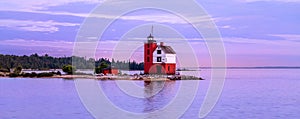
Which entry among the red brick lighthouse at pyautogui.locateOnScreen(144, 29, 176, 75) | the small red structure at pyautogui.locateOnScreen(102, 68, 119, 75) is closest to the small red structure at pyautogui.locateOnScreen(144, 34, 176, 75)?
the red brick lighthouse at pyautogui.locateOnScreen(144, 29, 176, 75)

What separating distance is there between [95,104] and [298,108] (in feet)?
34.1

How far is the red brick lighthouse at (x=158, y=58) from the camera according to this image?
49625mm

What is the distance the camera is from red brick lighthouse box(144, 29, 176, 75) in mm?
49625

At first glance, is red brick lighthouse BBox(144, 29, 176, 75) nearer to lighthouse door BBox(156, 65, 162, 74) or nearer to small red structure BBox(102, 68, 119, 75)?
lighthouse door BBox(156, 65, 162, 74)

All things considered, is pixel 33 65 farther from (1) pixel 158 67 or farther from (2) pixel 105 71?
(1) pixel 158 67

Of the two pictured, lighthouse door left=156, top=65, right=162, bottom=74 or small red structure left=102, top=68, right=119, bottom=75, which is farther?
small red structure left=102, top=68, right=119, bottom=75

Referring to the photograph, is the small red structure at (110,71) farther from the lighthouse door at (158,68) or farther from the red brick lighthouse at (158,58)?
the lighthouse door at (158,68)

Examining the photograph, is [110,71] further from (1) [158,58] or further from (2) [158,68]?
(1) [158,58]

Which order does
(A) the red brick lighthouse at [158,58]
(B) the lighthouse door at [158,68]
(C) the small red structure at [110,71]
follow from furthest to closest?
(C) the small red structure at [110,71], (B) the lighthouse door at [158,68], (A) the red brick lighthouse at [158,58]

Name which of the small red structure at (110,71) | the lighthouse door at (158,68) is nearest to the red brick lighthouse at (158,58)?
the lighthouse door at (158,68)

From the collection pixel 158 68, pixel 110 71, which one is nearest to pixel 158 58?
pixel 158 68

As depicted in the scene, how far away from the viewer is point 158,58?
4966 cm

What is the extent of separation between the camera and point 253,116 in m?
21.3

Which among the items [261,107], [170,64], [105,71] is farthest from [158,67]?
[261,107]
